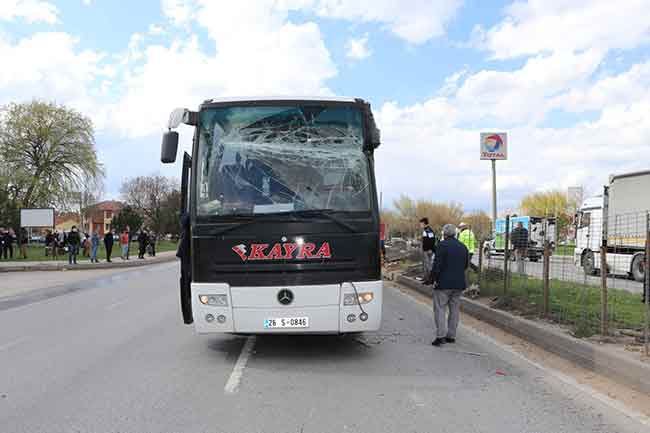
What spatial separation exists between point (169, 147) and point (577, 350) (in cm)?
574

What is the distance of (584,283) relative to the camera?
1075 cm

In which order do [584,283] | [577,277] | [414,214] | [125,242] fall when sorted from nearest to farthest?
1. [584,283]
2. [577,277]
3. [125,242]
4. [414,214]

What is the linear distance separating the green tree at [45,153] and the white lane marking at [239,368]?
46.6 m

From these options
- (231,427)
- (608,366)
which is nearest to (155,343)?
(231,427)

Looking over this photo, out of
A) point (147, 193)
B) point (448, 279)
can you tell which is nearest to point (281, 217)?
point (448, 279)

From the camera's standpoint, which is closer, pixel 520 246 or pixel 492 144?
pixel 520 246

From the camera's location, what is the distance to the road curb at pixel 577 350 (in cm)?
645

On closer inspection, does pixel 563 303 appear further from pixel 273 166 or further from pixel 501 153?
pixel 501 153

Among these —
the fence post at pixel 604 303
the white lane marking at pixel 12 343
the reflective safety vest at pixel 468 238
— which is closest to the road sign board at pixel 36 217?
the reflective safety vest at pixel 468 238

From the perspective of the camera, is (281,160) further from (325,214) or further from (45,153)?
(45,153)

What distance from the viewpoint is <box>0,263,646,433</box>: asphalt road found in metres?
5.11

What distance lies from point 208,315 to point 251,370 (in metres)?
0.86

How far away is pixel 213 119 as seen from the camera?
770cm

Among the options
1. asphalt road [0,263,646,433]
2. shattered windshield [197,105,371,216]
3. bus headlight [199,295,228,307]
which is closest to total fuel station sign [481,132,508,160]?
asphalt road [0,263,646,433]
